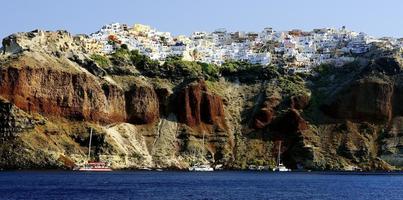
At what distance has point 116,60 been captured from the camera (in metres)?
192

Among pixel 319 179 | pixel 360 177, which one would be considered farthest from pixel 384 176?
pixel 319 179

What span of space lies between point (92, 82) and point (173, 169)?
25657mm

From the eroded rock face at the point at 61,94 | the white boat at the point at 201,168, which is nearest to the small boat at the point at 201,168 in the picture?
the white boat at the point at 201,168

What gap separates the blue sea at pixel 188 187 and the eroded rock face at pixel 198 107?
34.4m

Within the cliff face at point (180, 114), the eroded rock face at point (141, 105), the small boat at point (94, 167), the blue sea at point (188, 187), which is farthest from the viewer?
the eroded rock face at point (141, 105)

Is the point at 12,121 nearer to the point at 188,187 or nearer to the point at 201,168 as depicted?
the point at 201,168

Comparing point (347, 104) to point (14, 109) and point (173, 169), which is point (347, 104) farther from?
point (14, 109)

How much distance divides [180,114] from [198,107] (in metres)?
4.47

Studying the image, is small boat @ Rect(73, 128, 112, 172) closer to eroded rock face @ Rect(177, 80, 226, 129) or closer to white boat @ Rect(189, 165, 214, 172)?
white boat @ Rect(189, 165, 214, 172)

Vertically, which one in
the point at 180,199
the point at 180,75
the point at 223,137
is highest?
the point at 180,75

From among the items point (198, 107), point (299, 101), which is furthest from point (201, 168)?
point (299, 101)

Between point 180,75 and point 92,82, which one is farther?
point 180,75

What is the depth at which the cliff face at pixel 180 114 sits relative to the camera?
163 m

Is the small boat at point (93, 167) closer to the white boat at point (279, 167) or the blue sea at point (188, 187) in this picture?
the blue sea at point (188, 187)
